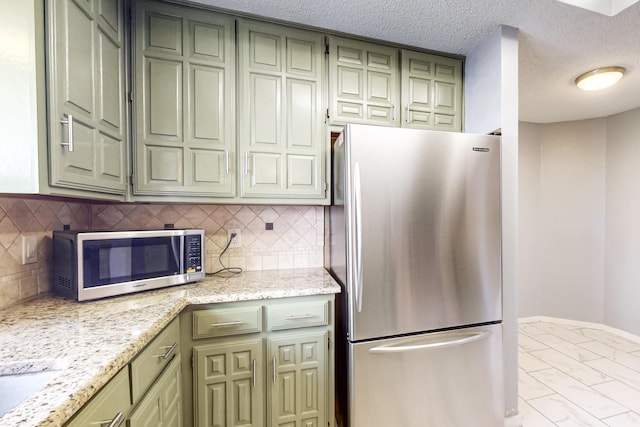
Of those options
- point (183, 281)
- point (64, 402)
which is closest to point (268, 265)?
point (183, 281)

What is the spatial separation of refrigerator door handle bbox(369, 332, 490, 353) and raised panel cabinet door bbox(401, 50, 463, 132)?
1301 millimetres

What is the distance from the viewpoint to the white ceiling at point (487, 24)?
1.40 m

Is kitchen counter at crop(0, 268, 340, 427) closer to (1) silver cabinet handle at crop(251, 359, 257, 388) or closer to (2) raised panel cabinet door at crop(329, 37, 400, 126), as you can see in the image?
(1) silver cabinet handle at crop(251, 359, 257, 388)

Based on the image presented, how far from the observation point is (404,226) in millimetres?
1350

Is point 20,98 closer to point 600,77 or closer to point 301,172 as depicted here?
point 301,172

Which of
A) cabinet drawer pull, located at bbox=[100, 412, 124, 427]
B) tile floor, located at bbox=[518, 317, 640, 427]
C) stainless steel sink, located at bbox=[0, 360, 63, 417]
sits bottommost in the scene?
tile floor, located at bbox=[518, 317, 640, 427]

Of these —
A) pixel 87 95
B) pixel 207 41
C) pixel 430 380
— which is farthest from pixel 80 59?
pixel 430 380

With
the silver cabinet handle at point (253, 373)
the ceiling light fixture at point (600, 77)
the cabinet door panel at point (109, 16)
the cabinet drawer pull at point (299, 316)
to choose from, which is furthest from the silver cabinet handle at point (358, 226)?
the ceiling light fixture at point (600, 77)

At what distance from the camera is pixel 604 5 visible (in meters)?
1.41

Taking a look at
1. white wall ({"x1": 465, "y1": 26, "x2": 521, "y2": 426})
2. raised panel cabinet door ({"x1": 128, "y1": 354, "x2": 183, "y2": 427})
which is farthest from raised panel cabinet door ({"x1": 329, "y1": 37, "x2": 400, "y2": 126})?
raised panel cabinet door ({"x1": 128, "y1": 354, "x2": 183, "y2": 427})

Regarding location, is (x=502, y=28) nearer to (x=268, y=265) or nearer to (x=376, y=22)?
(x=376, y=22)

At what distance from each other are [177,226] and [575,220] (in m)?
4.09

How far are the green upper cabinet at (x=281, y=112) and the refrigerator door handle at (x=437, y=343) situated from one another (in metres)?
0.89

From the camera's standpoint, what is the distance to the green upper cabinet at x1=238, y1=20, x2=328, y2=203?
59.6 inches
